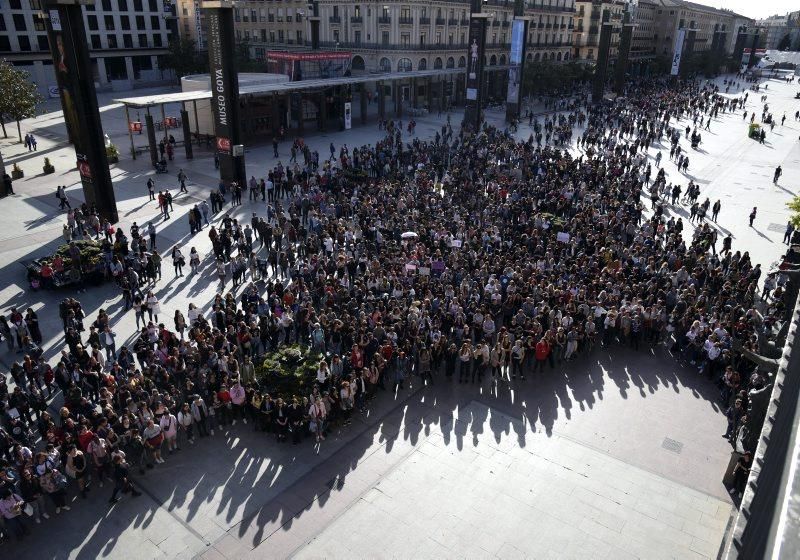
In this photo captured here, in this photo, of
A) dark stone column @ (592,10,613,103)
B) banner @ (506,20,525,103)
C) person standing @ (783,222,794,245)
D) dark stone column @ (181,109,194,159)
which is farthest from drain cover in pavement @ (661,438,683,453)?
dark stone column @ (592,10,613,103)

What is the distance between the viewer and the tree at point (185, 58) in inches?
2635

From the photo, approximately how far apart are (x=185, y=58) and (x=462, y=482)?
6679 centimetres

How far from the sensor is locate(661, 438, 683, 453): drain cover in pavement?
1388 centimetres

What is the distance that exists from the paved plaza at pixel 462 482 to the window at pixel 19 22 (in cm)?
5550

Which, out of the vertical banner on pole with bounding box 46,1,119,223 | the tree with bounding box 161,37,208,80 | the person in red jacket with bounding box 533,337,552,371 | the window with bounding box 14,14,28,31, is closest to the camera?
the person in red jacket with bounding box 533,337,552,371

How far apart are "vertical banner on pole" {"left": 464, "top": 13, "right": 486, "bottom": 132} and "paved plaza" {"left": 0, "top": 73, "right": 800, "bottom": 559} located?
35320 mm

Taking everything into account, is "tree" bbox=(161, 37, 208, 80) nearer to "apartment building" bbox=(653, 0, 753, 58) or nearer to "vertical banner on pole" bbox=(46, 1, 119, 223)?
"vertical banner on pole" bbox=(46, 1, 119, 223)

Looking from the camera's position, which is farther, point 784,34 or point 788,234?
point 784,34

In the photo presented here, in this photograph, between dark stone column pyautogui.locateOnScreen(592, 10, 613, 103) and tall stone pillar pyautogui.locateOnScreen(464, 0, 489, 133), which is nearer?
tall stone pillar pyautogui.locateOnScreen(464, 0, 489, 133)

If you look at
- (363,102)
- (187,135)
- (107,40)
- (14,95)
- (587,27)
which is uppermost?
(587,27)

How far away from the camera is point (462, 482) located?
12758 mm

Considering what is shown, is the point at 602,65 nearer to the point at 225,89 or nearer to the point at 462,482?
the point at 225,89

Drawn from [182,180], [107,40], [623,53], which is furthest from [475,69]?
[107,40]

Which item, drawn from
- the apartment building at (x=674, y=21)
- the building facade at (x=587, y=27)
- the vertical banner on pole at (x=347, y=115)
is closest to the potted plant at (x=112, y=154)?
the vertical banner on pole at (x=347, y=115)
